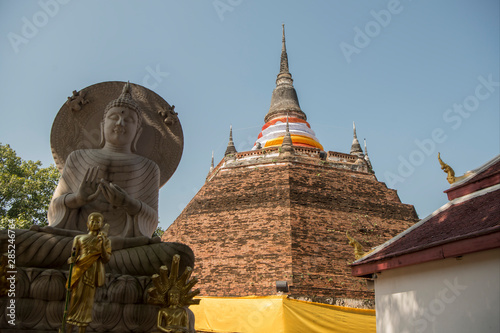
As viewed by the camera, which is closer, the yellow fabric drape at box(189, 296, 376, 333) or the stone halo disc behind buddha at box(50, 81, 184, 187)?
the stone halo disc behind buddha at box(50, 81, 184, 187)

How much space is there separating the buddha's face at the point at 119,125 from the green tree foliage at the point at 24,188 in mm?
9780

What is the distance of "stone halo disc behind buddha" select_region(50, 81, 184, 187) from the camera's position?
21.1ft

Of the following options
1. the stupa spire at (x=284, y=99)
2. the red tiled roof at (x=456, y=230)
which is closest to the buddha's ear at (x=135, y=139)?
the red tiled roof at (x=456, y=230)

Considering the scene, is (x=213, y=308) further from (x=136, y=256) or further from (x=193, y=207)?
(x=136, y=256)

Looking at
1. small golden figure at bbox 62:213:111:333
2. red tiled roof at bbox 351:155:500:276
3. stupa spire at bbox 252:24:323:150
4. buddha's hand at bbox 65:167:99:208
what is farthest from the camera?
stupa spire at bbox 252:24:323:150

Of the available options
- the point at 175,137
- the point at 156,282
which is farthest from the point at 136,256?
the point at 175,137

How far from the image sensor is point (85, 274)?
3.71 metres

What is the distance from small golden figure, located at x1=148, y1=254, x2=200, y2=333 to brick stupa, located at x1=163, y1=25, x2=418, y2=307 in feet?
38.7

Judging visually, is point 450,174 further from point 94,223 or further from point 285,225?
point 285,225

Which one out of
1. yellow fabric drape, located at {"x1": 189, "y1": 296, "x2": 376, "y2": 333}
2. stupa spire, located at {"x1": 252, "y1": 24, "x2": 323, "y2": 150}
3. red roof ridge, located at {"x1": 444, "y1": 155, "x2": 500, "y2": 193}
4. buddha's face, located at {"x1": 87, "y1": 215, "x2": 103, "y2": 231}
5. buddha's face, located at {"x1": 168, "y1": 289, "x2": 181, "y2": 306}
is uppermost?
stupa spire, located at {"x1": 252, "y1": 24, "x2": 323, "y2": 150}

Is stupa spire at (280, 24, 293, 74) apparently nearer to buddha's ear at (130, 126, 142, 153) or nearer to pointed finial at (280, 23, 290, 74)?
pointed finial at (280, 23, 290, 74)

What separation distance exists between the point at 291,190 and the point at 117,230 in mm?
14683

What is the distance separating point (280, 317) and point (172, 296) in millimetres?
8115

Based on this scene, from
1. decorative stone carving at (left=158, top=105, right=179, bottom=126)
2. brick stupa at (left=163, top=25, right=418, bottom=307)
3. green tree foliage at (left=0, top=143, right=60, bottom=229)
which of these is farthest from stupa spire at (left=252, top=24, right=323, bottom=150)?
decorative stone carving at (left=158, top=105, right=179, bottom=126)
